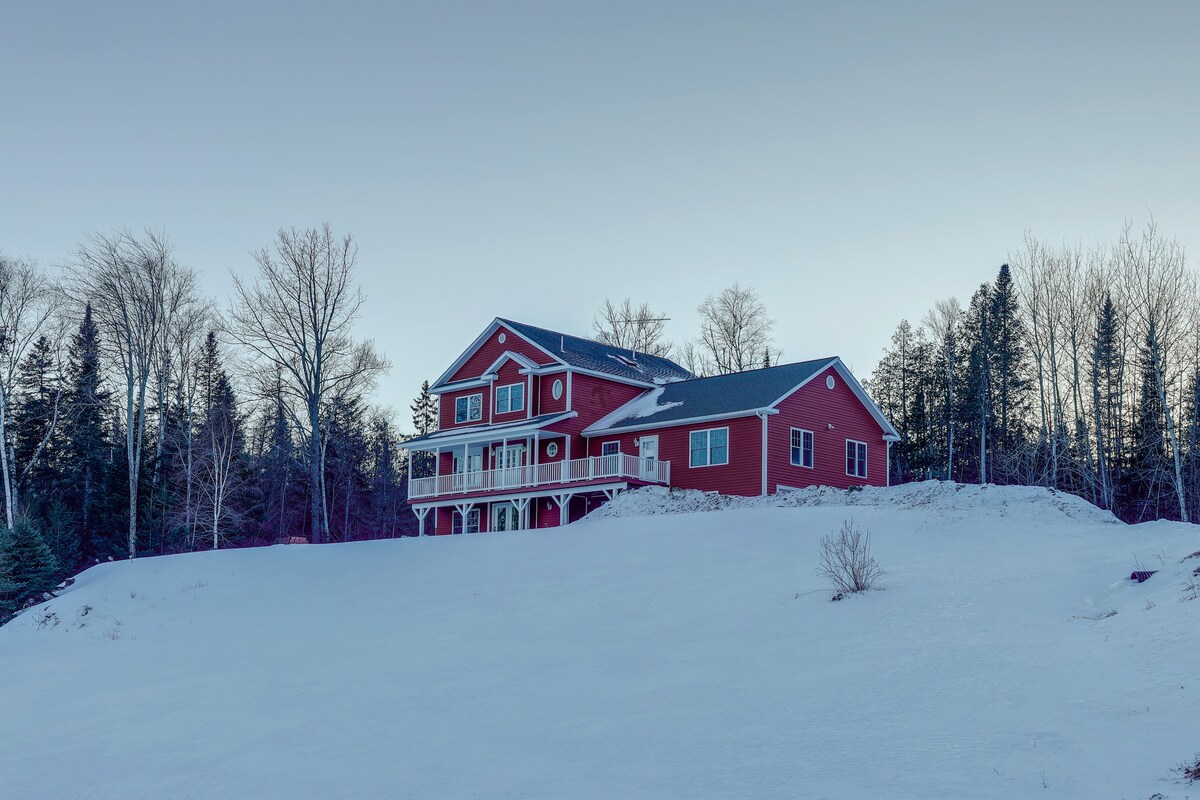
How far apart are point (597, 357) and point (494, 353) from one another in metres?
3.99

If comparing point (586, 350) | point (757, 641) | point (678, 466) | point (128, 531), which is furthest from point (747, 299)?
point (757, 641)

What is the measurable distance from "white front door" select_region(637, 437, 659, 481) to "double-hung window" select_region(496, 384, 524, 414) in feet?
18.1

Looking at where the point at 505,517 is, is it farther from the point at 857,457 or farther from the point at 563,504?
the point at 857,457

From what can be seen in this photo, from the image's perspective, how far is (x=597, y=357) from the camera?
43.5 metres

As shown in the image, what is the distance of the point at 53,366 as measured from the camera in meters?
51.7

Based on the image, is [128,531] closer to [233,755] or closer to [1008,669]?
[233,755]

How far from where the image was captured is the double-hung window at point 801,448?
1455 inches

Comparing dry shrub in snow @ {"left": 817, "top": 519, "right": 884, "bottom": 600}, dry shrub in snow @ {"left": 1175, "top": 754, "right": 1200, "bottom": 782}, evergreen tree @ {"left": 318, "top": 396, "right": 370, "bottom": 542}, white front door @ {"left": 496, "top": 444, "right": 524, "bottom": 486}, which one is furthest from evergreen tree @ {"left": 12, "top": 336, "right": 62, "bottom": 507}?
dry shrub in snow @ {"left": 1175, "top": 754, "right": 1200, "bottom": 782}

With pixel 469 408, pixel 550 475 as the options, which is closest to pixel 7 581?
pixel 550 475

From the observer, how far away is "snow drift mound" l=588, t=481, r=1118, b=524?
24812 millimetres

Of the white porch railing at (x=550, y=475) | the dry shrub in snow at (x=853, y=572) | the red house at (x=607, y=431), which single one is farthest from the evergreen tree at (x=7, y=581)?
the dry shrub in snow at (x=853, y=572)

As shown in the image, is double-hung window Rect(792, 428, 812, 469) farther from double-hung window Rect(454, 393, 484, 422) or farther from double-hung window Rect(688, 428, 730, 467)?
double-hung window Rect(454, 393, 484, 422)

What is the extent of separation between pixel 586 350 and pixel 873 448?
37.7 ft

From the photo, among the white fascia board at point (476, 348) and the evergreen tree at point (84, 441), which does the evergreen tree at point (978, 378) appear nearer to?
the white fascia board at point (476, 348)
